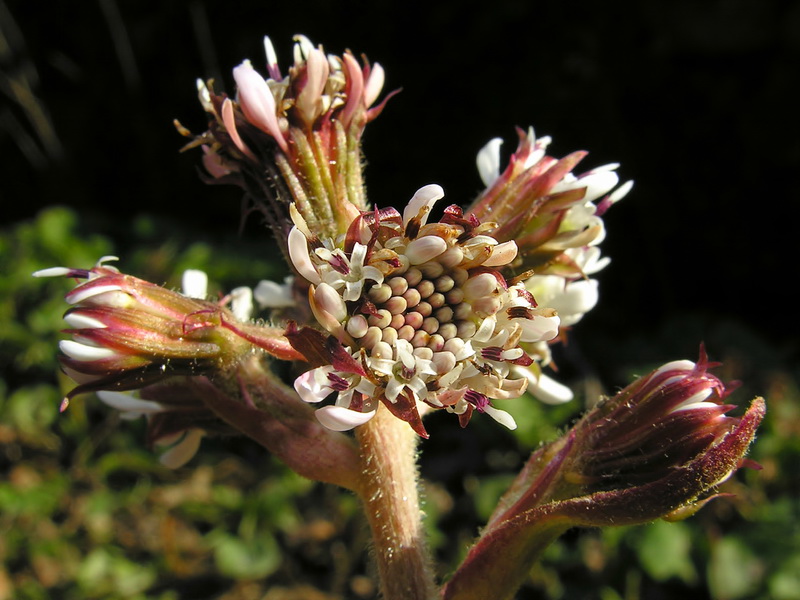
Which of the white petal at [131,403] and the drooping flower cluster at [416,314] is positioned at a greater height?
the drooping flower cluster at [416,314]

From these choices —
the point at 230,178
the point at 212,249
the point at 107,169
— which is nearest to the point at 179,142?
the point at 107,169

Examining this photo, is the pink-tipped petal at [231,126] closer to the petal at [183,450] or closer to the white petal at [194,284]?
the white petal at [194,284]

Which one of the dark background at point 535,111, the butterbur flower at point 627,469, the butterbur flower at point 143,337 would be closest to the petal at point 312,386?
the butterbur flower at point 143,337

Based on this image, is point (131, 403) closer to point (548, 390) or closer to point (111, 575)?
point (548, 390)

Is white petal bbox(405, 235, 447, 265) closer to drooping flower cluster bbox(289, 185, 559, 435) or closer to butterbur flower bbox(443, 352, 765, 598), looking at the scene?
drooping flower cluster bbox(289, 185, 559, 435)

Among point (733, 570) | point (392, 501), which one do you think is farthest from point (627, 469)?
point (733, 570)

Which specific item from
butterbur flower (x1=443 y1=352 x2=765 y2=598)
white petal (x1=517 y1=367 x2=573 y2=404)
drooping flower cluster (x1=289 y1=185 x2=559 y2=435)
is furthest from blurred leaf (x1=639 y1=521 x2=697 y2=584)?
drooping flower cluster (x1=289 y1=185 x2=559 y2=435)

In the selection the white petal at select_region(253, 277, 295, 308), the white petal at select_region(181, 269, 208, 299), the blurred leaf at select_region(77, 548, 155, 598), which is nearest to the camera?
the white petal at select_region(253, 277, 295, 308)
